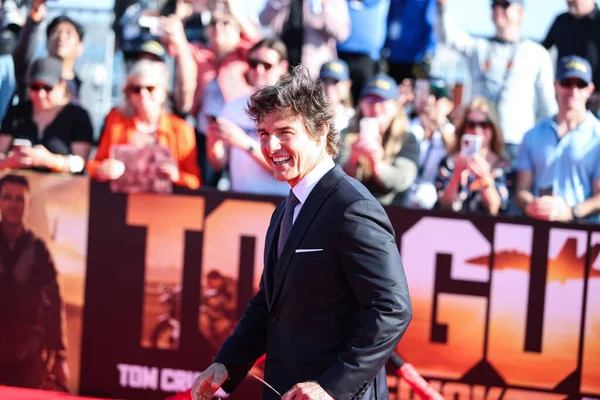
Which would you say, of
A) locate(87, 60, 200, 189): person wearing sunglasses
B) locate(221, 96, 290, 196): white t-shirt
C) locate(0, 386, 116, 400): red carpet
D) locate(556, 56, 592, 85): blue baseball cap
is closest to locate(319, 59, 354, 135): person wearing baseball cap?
locate(221, 96, 290, 196): white t-shirt

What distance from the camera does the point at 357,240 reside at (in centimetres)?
242

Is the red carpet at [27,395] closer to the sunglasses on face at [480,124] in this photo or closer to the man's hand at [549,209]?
the man's hand at [549,209]

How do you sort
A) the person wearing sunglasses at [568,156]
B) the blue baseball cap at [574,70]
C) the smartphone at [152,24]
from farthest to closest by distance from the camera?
the smartphone at [152,24]
the blue baseball cap at [574,70]
the person wearing sunglasses at [568,156]

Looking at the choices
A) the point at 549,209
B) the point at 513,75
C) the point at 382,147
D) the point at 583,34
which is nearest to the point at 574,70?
the point at 513,75

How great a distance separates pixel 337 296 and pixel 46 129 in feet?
12.3

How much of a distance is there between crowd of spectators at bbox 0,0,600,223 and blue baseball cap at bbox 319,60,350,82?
1 centimetres

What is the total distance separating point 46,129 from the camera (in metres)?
5.73

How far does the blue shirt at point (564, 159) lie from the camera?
529cm

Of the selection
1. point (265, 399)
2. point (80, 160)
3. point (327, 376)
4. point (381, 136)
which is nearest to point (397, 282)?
point (327, 376)

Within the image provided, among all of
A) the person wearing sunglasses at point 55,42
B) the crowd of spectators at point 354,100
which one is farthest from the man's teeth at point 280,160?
the person wearing sunglasses at point 55,42

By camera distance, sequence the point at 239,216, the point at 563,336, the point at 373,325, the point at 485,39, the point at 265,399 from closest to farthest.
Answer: the point at 373,325, the point at 265,399, the point at 563,336, the point at 239,216, the point at 485,39

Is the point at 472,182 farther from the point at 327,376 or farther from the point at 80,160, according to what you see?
the point at 327,376

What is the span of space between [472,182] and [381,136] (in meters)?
0.65

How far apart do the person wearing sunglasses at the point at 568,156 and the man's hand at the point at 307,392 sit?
303 centimetres
